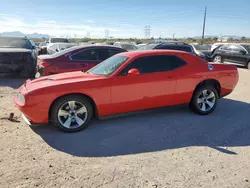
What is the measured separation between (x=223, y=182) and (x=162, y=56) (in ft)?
10.0

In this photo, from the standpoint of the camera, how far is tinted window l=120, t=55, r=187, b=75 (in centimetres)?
505

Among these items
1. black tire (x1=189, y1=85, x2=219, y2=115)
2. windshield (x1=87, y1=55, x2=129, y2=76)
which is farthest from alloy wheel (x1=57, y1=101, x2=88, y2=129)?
black tire (x1=189, y1=85, x2=219, y2=115)

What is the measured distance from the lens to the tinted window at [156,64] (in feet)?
16.6

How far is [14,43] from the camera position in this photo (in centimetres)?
1120

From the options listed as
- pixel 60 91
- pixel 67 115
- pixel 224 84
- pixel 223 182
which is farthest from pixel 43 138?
pixel 224 84

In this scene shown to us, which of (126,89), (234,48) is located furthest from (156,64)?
(234,48)

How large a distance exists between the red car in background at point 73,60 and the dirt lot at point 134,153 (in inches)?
98.3

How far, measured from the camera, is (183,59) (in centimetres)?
551

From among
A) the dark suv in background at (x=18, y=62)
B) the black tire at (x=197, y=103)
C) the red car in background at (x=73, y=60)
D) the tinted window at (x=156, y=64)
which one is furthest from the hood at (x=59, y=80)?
the dark suv in background at (x=18, y=62)

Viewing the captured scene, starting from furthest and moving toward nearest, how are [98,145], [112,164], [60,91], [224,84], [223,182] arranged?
[224,84] → [60,91] → [98,145] → [112,164] → [223,182]

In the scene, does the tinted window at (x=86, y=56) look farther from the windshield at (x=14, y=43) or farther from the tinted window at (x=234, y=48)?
the tinted window at (x=234, y=48)

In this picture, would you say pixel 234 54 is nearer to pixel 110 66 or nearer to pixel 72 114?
pixel 110 66

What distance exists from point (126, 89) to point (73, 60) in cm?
371

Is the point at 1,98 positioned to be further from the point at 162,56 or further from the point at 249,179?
the point at 249,179
